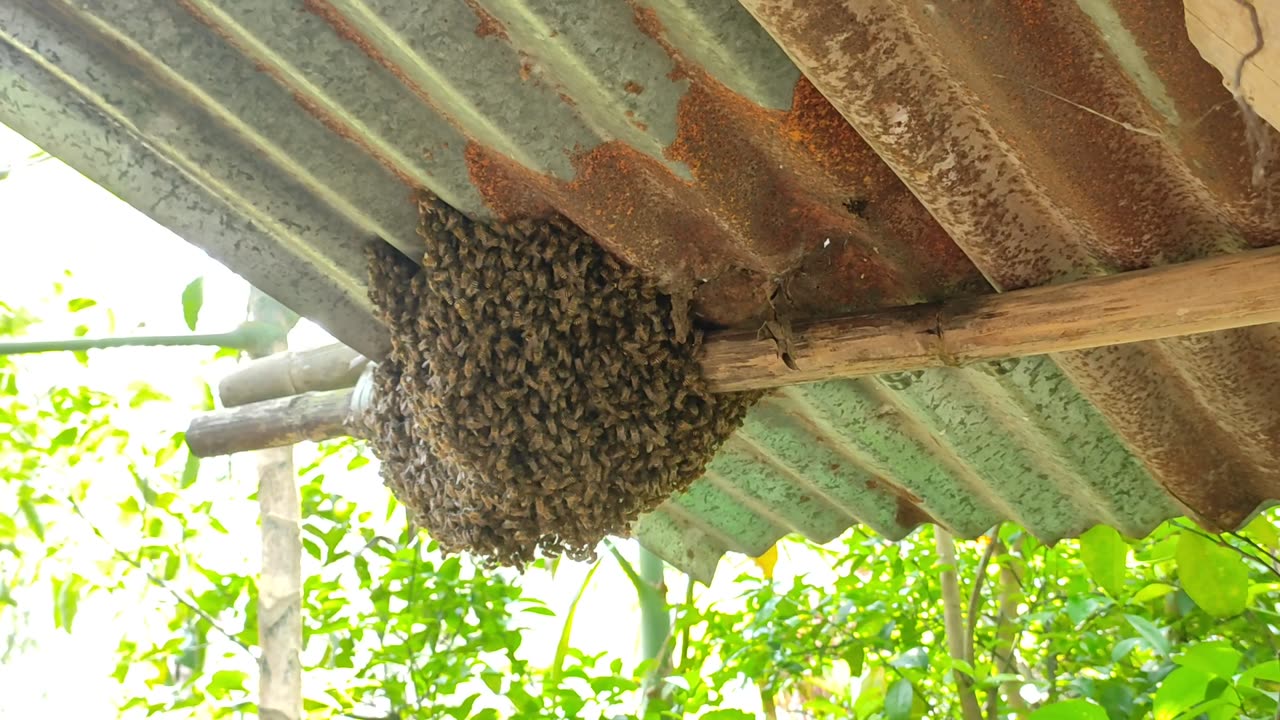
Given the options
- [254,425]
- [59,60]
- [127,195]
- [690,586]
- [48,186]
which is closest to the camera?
[59,60]

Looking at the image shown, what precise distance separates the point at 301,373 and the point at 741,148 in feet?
6.74

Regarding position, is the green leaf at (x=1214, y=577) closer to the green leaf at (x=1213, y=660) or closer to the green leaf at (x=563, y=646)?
the green leaf at (x=1213, y=660)

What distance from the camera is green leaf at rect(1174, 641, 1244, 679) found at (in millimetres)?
2084

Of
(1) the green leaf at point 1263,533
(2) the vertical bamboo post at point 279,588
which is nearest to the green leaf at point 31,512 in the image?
(2) the vertical bamboo post at point 279,588

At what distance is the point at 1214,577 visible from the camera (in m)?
2.87

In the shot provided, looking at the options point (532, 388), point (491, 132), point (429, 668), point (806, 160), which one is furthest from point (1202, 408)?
point (429, 668)

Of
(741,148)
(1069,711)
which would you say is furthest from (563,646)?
(741,148)

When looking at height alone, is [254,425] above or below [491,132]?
above

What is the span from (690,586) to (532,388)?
250cm

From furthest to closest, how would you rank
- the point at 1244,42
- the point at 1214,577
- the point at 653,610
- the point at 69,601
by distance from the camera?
→ 1. the point at 69,601
2. the point at 653,610
3. the point at 1214,577
4. the point at 1244,42

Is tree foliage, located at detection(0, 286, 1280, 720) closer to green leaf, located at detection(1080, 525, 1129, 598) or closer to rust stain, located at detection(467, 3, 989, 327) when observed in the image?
green leaf, located at detection(1080, 525, 1129, 598)

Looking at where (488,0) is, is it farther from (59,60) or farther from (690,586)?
(690,586)

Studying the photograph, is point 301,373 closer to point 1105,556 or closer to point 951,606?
point 1105,556

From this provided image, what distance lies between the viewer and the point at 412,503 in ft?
8.86
